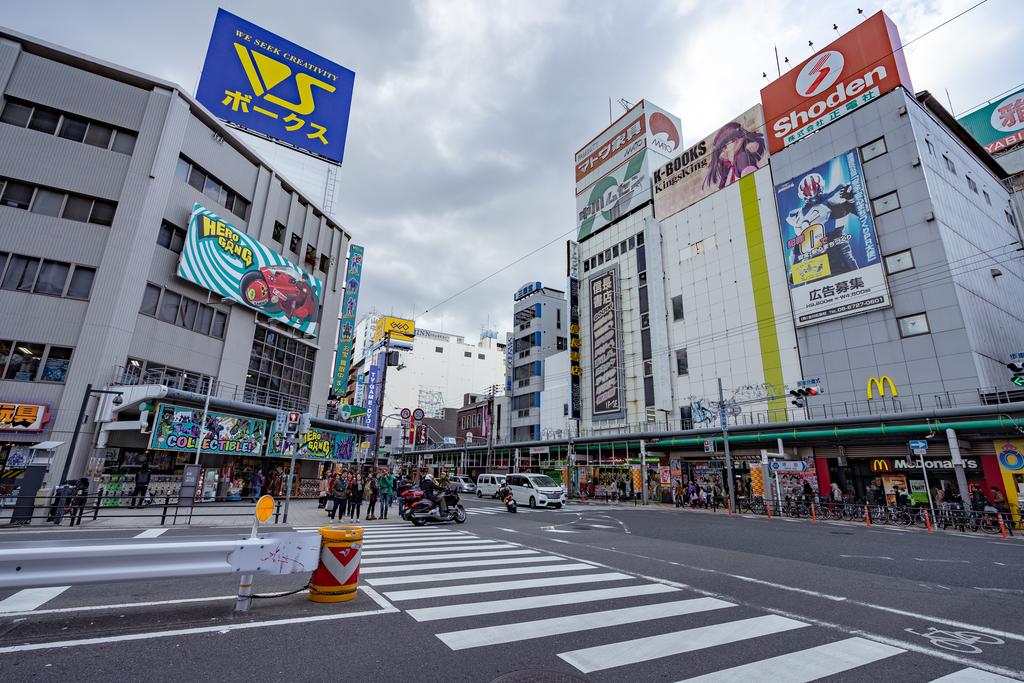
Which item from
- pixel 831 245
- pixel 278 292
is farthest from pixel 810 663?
pixel 831 245

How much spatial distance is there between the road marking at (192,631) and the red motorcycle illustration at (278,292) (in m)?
27.4

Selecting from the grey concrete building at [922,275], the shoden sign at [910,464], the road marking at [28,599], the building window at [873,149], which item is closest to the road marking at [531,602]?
the road marking at [28,599]

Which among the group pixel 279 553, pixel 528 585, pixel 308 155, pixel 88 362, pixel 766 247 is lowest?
pixel 528 585

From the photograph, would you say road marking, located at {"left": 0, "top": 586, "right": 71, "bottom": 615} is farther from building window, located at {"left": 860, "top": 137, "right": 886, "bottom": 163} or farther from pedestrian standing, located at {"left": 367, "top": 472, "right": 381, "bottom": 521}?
building window, located at {"left": 860, "top": 137, "right": 886, "bottom": 163}

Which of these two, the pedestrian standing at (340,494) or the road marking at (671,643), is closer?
the road marking at (671,643)

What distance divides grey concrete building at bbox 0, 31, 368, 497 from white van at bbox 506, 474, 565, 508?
15.9 m

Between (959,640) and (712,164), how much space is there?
43.3 meters

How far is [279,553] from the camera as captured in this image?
19.1 ft

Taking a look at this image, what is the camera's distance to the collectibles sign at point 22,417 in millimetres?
19234

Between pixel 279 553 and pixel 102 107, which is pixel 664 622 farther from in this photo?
pixel 102 107

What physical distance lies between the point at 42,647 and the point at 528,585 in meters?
5.89

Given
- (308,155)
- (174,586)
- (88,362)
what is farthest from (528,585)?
(308,155)

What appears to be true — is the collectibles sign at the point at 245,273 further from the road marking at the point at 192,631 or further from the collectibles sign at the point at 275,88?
the road marking at the point at 192,631

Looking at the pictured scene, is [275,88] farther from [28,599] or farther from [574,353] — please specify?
[28,599]
